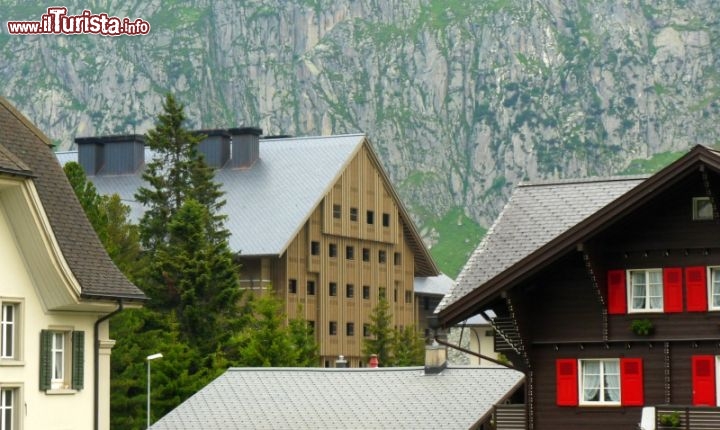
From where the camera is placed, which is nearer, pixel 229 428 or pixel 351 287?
pixel 229 428

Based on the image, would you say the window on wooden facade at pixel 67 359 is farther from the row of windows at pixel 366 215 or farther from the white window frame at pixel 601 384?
the row of windows at pixel 366 215

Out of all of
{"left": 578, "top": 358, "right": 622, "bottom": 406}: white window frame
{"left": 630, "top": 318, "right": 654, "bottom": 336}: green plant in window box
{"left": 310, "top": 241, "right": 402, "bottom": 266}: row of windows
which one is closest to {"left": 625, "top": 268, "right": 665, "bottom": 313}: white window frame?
{"left": 630, "top": 318, "right": 654, "bottom": 336}: green plant in window box

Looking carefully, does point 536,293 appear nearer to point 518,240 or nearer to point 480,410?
point 518,240

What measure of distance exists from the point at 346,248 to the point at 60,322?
203 feet

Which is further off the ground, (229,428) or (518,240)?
(518,240)

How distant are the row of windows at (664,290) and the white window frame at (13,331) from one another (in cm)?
1557

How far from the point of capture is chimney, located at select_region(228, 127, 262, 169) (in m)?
113

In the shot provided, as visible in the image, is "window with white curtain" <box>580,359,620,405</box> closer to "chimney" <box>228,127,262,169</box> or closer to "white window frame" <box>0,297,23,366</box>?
"white window frame" <box>0,297,23,366</box>

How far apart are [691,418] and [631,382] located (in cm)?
226

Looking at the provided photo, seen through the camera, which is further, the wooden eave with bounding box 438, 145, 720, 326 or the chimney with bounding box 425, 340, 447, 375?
the chimney with bounding box 425, 340, 447, 375

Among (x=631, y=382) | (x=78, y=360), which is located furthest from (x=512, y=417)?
(x=78, y=360)

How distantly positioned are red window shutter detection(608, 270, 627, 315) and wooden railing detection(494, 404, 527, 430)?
312 centimetres

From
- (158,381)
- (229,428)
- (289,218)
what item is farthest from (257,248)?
(229,428)

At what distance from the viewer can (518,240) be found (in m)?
42.6
